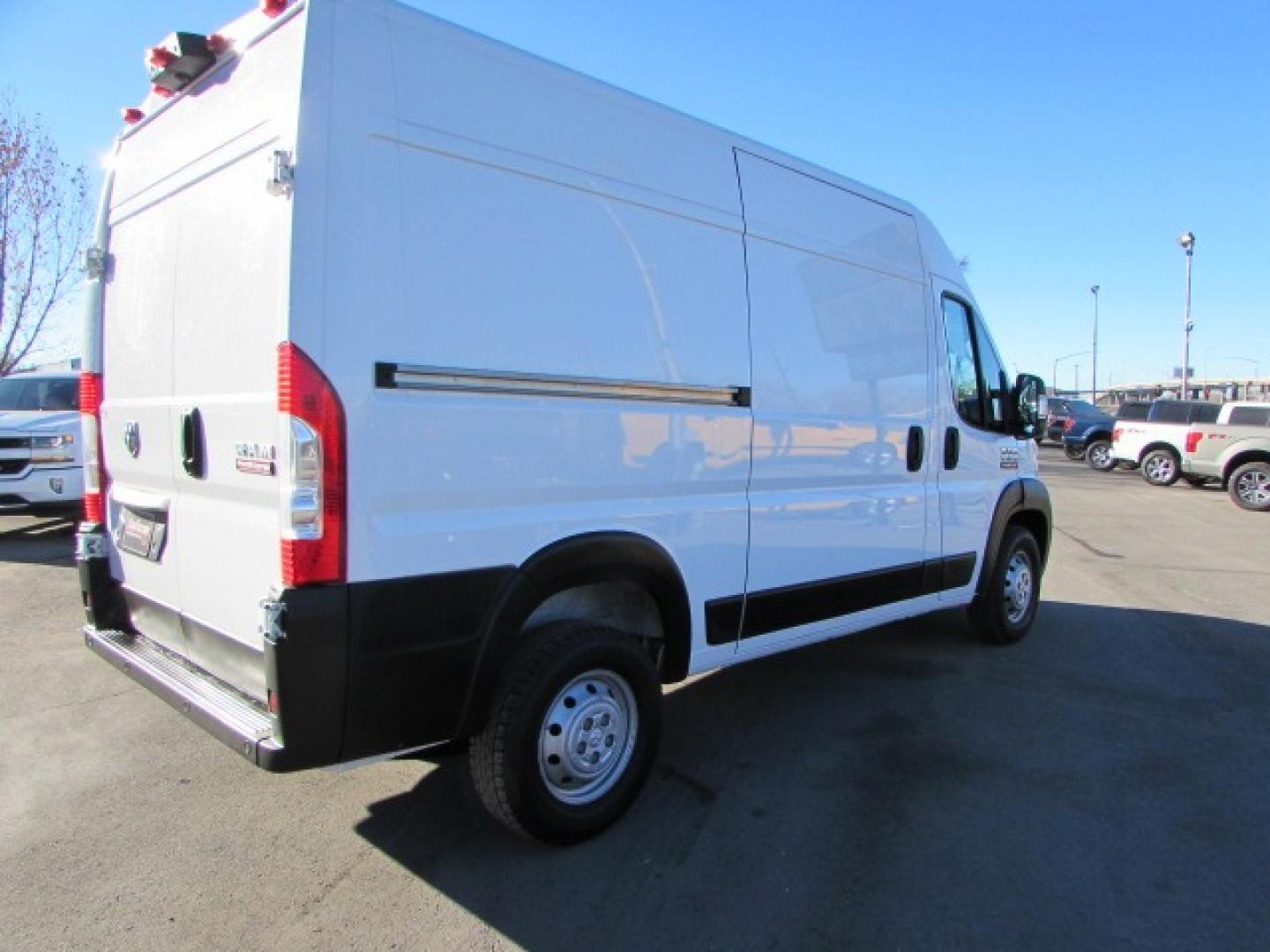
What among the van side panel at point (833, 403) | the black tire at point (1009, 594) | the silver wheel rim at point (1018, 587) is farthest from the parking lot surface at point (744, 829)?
the van side panel at point (833, 403)

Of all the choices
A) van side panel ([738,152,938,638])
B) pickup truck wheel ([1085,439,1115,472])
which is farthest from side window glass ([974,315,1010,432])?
pickup truck wheel ([1085,439,1115,472])

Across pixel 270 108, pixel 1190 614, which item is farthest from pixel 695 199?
pixel 1190 614

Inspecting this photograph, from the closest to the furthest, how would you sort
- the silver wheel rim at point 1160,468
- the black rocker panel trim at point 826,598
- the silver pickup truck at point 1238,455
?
the black rocker panel trim at point 826,598 → the silver pickup truck at point 1238,455 → the silver wheel rim at point 1160,468

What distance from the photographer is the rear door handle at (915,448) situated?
4855mm

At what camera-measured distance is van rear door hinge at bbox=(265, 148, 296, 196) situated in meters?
2.52

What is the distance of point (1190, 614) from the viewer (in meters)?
7.23

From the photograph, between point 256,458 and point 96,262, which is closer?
point 256,458

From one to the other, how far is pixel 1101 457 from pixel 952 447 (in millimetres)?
21016

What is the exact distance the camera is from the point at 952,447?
5.20m

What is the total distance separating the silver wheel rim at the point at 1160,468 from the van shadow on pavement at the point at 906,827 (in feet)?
51.9

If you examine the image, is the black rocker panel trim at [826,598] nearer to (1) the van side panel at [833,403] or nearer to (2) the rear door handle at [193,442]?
(1) the van side panel at [833,403]

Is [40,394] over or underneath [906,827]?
over

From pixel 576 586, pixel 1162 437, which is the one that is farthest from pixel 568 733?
pixel 1162 437

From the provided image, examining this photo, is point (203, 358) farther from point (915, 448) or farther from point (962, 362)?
point (962, 362)
